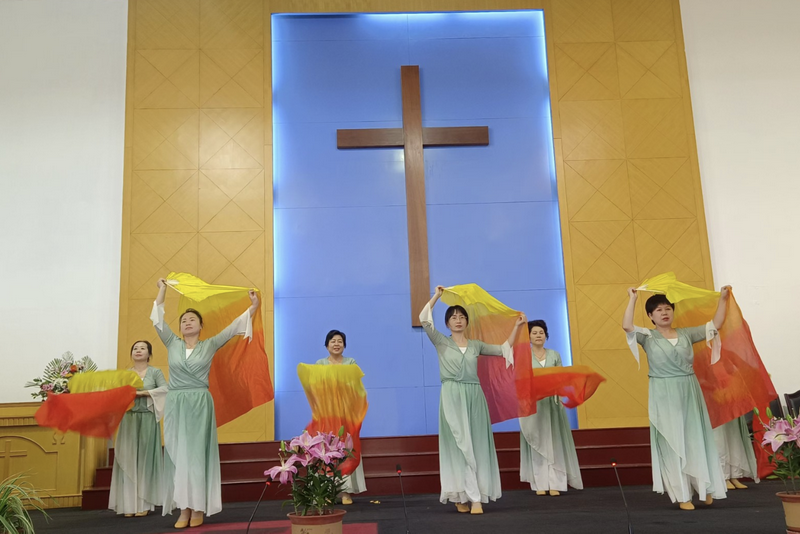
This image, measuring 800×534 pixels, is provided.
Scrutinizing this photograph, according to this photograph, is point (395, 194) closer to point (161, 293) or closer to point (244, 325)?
point (244, 325)

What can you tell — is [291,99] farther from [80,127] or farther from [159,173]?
[80,127]

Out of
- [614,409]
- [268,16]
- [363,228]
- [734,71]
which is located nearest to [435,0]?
[268,16]

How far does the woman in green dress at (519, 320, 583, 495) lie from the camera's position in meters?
5.82

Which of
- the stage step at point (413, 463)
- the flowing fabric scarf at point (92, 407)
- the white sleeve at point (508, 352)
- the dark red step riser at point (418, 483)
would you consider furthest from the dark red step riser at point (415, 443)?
the white sleeve at point (508, 352)

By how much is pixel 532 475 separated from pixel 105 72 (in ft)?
21.2

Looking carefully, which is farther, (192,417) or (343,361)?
(343,361)

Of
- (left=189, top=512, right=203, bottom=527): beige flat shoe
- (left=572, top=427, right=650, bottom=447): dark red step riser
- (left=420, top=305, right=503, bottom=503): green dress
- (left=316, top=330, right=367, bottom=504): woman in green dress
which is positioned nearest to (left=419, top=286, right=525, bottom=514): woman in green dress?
(left=420, top=305, right=503, bottom=503): green dress

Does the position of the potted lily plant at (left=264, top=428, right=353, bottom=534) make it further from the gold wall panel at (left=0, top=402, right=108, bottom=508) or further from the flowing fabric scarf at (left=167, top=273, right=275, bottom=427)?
the gold wall panel at (left=0, top=402, right=108, bottom=508)

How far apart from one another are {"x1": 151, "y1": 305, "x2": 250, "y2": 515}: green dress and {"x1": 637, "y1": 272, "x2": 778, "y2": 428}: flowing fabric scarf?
314 cm

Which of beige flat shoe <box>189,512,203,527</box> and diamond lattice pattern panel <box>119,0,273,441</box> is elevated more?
diamond lattice pattern panel <box>119,0,273,441</box>

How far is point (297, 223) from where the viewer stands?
26.0 ft

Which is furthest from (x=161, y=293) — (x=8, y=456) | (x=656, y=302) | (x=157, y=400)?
(x=656, y=302)

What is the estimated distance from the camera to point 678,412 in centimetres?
470

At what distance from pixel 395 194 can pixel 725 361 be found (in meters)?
4.16
